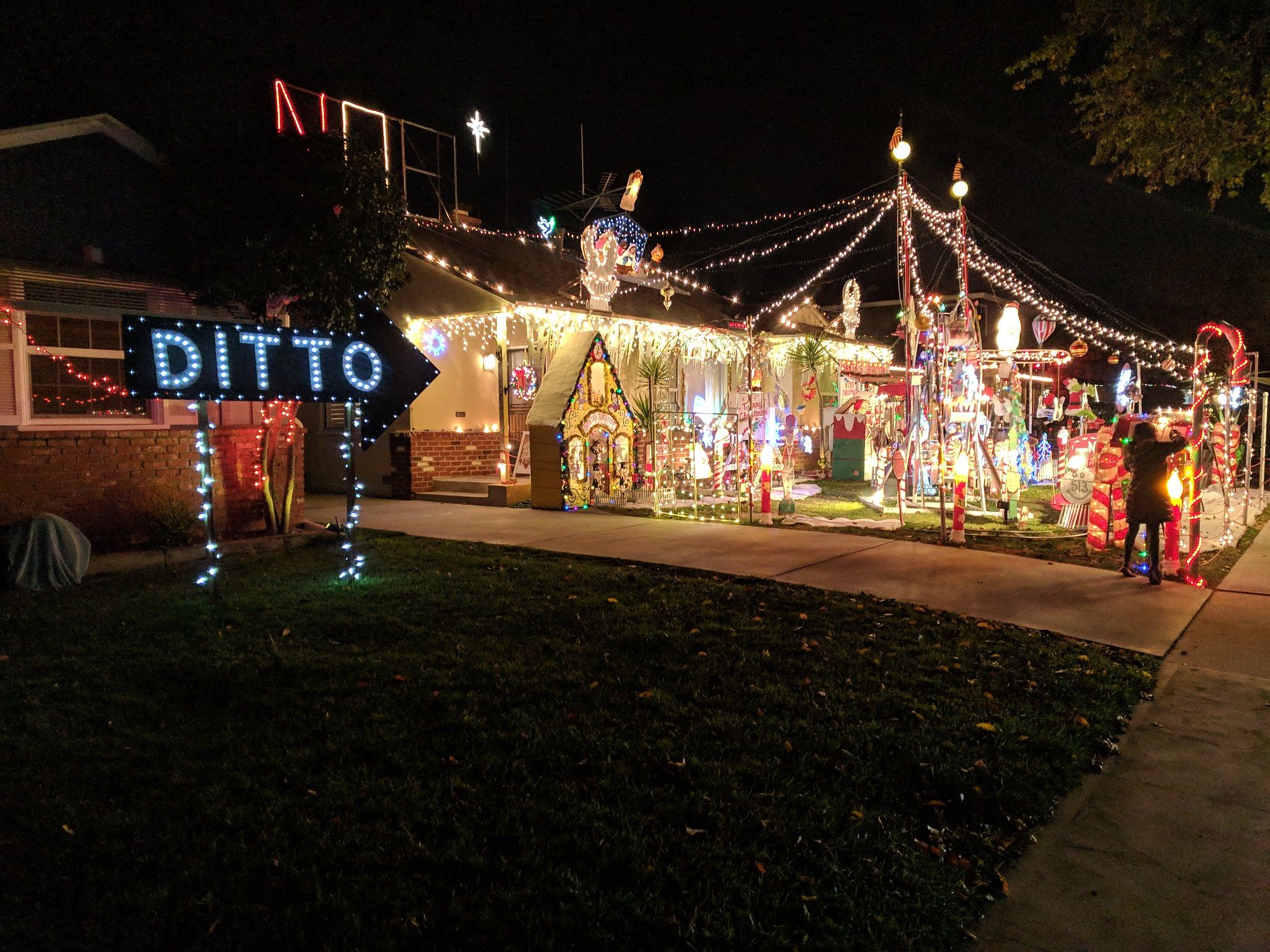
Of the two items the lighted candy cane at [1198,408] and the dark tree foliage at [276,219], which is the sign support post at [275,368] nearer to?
the dark tree foliage at [276,219]

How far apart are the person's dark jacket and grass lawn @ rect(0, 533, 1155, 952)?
2.64 metres

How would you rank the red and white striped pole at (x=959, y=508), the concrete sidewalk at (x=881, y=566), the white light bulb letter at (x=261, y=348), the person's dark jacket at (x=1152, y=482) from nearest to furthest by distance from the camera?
the concrete sidewalk at (x=881, y=566), the white light bulb letter at (x=261, y=348), the person's dark jacket at (x=1152, y=482), the red and white striped pole at (x=959, y=508)

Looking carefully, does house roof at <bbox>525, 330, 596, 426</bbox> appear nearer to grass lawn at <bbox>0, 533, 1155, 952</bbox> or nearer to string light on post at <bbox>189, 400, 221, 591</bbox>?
string light on post at <bbox>189, 400, 221, 591</bbox>

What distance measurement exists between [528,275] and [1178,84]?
11.5m

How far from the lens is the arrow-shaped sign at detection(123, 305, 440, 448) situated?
230 inches

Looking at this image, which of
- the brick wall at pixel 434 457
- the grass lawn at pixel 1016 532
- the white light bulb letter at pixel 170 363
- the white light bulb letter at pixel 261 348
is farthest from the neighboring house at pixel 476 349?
the white light bulb letter at pixel 170 363

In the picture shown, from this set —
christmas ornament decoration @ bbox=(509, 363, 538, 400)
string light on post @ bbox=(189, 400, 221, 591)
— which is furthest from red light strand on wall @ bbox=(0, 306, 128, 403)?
christmas ornament decoration @ bbox=(509, 363, 538, 400)

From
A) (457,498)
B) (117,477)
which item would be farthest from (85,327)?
(457,498)

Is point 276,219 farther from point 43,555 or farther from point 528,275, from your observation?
point 528,275

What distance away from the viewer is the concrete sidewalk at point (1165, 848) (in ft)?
8.39

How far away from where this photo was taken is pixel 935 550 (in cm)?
877

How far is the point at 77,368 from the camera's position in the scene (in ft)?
27.2

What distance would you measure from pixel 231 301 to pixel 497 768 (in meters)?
7.43

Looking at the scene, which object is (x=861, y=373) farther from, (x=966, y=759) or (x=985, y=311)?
(x=985, y=311)
